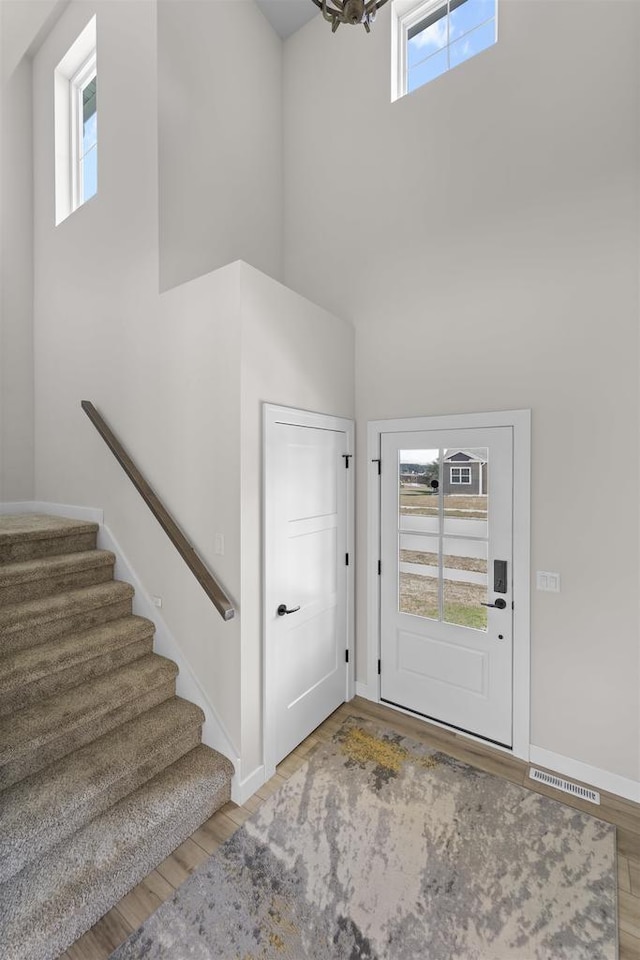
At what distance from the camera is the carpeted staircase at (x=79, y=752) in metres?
1.62

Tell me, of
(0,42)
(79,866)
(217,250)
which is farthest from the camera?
(0,42)

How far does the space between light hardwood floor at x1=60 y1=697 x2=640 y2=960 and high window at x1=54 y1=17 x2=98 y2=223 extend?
4.77 m

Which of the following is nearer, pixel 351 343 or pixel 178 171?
pixel 178 171

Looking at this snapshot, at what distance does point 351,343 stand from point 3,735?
121 inches

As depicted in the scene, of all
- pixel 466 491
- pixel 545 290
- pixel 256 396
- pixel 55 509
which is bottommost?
pixel 55 509

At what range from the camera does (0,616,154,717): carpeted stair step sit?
2104 millimetres

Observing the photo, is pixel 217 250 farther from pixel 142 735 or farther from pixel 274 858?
pixel 274 858

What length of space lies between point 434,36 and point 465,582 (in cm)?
388

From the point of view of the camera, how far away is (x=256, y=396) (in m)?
2.31

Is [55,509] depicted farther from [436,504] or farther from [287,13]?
[287,13]

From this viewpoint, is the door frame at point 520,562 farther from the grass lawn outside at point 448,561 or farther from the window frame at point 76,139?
the window frame at point 76,139

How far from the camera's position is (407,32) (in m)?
3.14

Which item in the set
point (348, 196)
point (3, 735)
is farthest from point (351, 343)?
point (3, 735)

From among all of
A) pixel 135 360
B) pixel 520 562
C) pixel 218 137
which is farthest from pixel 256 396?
pixel 218 137
